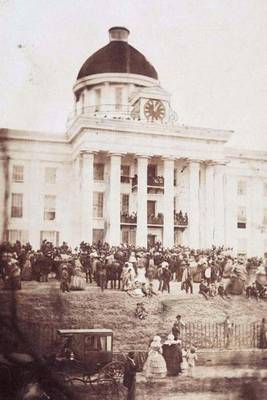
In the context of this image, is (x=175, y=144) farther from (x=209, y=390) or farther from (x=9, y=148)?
(x=209, y=390)

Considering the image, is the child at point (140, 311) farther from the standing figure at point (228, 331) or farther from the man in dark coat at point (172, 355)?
the standing figure at point (228, 331)

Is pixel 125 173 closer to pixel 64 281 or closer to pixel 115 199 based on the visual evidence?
pixel 115 199

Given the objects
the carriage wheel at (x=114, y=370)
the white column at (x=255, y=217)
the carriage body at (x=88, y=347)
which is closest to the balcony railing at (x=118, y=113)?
the white column at (x=255, y=217)

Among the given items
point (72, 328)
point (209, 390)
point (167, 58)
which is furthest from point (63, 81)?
point (209, 390)

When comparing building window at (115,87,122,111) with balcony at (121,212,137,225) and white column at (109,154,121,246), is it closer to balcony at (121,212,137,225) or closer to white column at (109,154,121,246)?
white column at (109,154,121,246)

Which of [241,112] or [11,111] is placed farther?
[241,112]

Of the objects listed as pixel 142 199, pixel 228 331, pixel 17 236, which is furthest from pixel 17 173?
pixel 228 331
